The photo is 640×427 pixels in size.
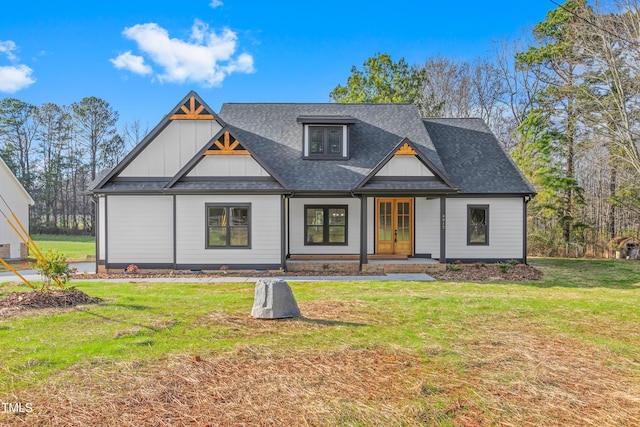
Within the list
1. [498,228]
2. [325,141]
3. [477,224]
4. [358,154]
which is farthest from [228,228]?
[498,228]

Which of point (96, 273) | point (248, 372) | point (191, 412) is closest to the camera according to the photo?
point (191, 412)

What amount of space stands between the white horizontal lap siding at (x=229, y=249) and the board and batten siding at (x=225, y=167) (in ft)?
2.71

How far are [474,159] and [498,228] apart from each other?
317 cm

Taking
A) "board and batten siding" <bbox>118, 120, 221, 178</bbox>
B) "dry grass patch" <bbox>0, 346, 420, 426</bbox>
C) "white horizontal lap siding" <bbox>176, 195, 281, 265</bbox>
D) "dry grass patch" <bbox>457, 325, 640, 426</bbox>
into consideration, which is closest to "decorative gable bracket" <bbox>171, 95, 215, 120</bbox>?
"board and batten siding" <bbox>118, 120, 221, 178</bbox>

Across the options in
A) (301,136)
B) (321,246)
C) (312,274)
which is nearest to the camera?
(312,274)

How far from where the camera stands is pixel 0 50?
76.1 feet

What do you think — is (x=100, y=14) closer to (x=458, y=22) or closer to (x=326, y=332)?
(x=326, y=332)

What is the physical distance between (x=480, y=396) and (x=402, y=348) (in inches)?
57.2

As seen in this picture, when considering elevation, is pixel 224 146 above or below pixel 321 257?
above

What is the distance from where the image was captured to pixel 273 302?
22.0ft

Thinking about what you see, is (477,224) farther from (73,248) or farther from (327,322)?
(73,248)

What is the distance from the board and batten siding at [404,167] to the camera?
13633mm

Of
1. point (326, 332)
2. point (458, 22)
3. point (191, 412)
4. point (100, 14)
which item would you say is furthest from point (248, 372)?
point (458, 22)

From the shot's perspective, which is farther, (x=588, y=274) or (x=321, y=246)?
(x=321, y=246)
